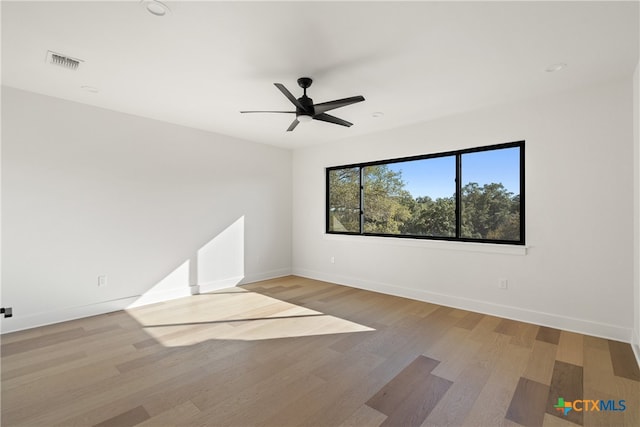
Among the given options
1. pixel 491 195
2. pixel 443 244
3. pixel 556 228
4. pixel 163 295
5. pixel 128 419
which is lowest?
pixel 128 419

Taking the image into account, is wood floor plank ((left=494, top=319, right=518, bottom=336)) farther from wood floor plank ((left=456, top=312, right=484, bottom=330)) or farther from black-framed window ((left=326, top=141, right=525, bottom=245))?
black-framed window ((left=326, top=141, right=525, bottom=245))

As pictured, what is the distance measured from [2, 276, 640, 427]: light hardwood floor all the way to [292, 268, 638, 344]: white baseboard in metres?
0.12

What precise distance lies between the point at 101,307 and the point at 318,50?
3.88 metres

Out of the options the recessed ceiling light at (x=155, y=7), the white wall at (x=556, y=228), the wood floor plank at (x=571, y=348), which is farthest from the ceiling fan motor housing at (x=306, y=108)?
the wood floor plank at (x=571, y=348)

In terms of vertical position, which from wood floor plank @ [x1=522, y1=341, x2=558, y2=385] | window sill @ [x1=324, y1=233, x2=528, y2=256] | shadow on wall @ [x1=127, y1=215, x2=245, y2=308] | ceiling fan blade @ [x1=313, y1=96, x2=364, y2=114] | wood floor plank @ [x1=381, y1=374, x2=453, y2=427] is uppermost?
ceiling fan blade @ [x1=313, y1=96, x2=364, y2=114]

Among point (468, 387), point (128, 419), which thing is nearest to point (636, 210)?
point (468, 387)

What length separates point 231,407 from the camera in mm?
1969

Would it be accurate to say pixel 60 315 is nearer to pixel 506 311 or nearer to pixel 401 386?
pixel 401 386

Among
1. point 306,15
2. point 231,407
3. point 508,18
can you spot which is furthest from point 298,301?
point 508,18

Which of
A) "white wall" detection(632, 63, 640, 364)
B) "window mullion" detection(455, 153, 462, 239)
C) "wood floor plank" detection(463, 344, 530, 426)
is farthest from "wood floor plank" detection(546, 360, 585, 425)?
"window mullion" detection(455, 153, 462, 239)

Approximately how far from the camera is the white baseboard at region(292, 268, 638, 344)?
302cm

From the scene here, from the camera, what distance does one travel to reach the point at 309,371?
241cm

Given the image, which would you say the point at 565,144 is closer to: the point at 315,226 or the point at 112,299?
the point at 315,226

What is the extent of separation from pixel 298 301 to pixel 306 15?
3427 millimetres
